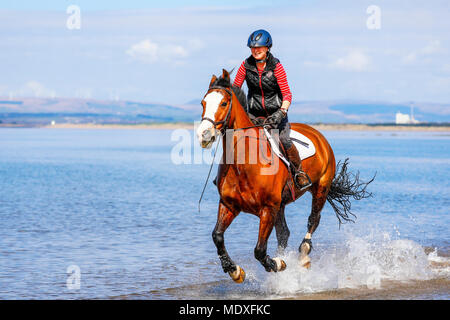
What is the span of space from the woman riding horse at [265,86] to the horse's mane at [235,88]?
17.4 inches

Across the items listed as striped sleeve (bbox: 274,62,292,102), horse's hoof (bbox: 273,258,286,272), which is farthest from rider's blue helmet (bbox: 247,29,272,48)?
horse's hoof (bbox: 273,258,286,272)

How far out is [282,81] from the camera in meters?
11.2

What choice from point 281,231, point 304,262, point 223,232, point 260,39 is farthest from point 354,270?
point 260,39

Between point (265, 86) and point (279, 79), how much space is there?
25 cm

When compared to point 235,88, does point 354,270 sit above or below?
below

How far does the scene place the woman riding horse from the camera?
1098 cm

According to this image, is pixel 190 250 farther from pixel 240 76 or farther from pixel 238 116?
pixel 238 116

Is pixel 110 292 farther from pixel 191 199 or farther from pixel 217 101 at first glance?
pixel 191 199

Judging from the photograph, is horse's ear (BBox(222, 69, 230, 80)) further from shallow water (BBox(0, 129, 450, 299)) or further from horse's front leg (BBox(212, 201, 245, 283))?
shallow water (BBox(0, 129, 450, 299))

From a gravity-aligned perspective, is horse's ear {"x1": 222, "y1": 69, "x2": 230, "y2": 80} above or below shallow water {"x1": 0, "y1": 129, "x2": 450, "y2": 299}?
above

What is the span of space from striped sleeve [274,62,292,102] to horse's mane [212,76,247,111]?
0.74 m

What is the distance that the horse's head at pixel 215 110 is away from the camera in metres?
9.45

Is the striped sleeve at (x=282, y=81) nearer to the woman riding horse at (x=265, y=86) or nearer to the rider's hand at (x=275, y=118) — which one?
the woman riding horse at (x=265, y=86)

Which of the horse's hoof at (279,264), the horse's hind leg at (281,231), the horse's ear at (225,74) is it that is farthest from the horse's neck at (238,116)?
the horse's hind leg at (281,231)
